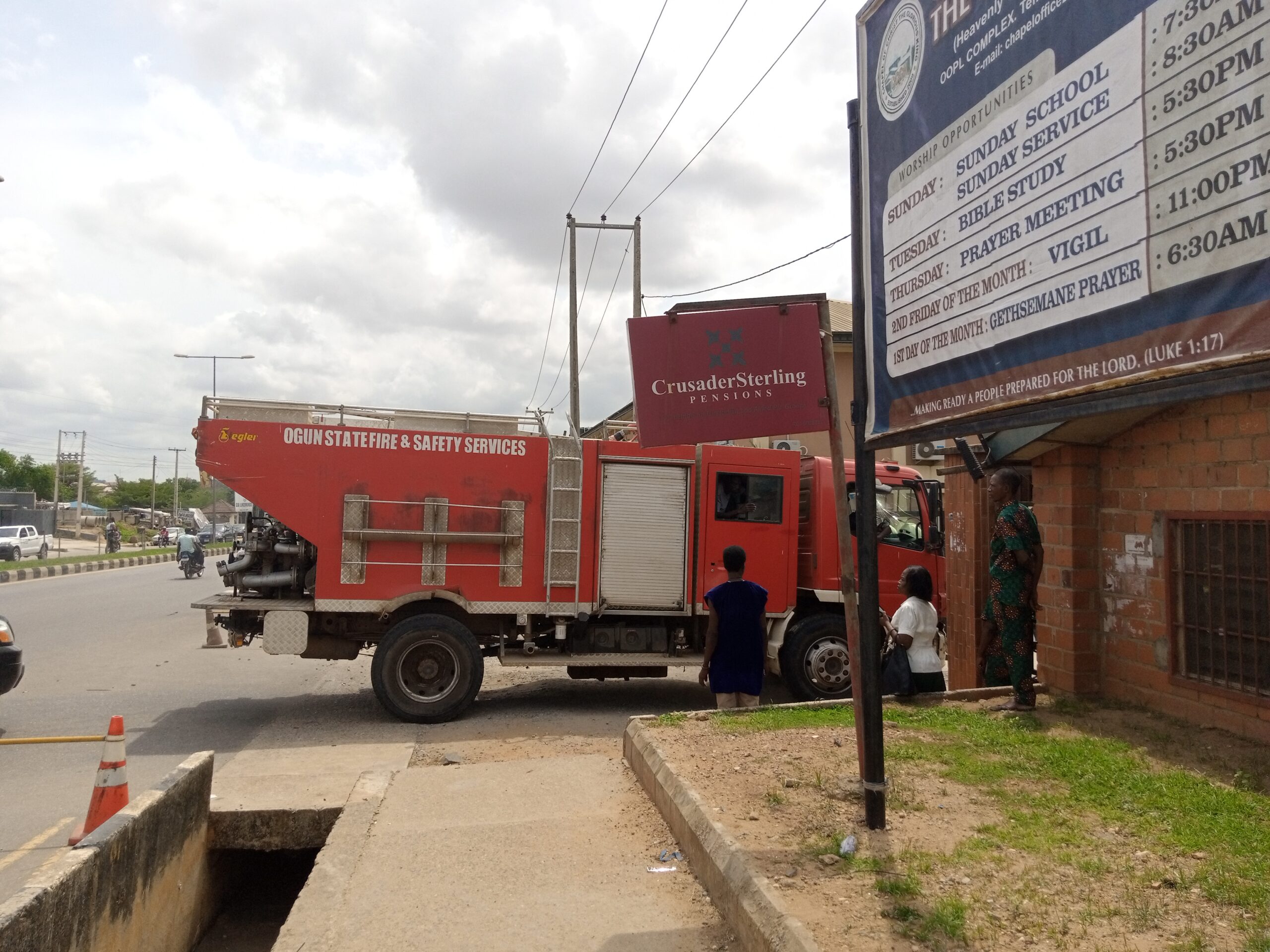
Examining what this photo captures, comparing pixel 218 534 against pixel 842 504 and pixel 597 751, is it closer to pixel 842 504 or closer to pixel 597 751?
pixel 597 751

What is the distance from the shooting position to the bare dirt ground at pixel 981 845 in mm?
2949

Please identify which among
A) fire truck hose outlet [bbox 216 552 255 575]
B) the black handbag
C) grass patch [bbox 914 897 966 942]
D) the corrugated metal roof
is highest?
the corrugated metal roof

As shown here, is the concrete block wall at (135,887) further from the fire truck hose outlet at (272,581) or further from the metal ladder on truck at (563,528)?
the metal ladder on truck at (563,528)

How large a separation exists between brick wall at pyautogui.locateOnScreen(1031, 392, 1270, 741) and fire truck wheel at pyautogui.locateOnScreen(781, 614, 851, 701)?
245cm

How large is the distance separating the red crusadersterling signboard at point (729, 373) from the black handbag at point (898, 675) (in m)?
2.68

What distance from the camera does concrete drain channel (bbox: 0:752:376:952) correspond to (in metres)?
3.50

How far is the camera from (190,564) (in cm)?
2617

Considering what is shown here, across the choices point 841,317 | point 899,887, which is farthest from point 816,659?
point 841,317

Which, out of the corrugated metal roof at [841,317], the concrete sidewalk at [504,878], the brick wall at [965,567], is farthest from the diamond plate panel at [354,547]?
the corrugated metal roof at [841,317]

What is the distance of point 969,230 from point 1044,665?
4.09 meters

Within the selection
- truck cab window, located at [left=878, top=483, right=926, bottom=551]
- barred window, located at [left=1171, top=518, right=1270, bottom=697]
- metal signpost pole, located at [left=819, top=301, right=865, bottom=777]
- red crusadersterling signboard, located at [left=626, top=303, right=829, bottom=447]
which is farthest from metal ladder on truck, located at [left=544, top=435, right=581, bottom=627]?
barred window, located at [left=1171, top=518, right=1270, bottom=697]

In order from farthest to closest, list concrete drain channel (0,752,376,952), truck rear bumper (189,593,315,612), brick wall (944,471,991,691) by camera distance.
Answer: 1. truck rear bumper (189,593,315,612)
2. brick wall (944,471,991,691)
3. concrete drain channel (0,752,376,952)

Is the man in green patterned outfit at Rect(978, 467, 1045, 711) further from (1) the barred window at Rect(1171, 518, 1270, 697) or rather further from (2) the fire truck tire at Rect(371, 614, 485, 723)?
(2) the fire truck tire at Rect(371, 614, 485, 723)

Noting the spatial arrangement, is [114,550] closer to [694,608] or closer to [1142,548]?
[694,608]
